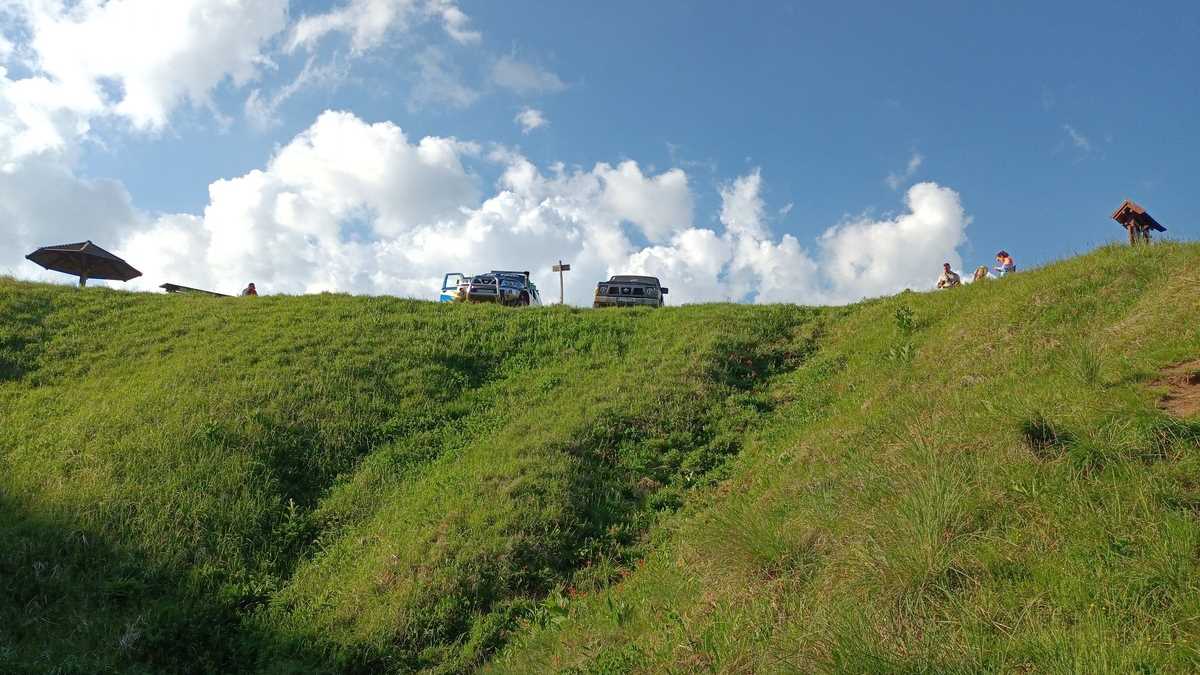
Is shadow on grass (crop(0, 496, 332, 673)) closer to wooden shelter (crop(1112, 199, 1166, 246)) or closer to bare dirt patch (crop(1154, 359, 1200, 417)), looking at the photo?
bare dirt patch (crop(1154, 359, 1200, 417))

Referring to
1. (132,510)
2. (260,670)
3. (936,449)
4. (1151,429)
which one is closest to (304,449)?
(132,510)

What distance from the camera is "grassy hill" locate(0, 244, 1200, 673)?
4980 mm

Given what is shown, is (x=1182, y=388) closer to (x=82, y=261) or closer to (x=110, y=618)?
(x=110, y=618)

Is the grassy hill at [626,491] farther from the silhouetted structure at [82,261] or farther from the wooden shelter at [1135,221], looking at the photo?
the silhouetted structure at [82,261]

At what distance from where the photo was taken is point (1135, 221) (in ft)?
51.4

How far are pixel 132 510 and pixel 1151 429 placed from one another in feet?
38.6

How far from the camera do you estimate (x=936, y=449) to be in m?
7.12

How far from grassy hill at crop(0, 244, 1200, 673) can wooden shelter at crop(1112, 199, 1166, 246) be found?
1.92 meters

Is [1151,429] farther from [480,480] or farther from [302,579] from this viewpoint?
[302,579]

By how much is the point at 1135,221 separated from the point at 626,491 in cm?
1269

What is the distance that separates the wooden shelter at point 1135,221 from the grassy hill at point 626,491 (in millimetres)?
1919

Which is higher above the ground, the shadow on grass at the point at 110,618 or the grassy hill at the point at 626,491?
the grassy hill at the point at 626,491

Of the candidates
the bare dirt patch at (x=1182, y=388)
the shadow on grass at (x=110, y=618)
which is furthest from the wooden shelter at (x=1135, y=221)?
the shadow on grass at (x=110, y=618)

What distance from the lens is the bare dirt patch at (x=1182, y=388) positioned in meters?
6.67
